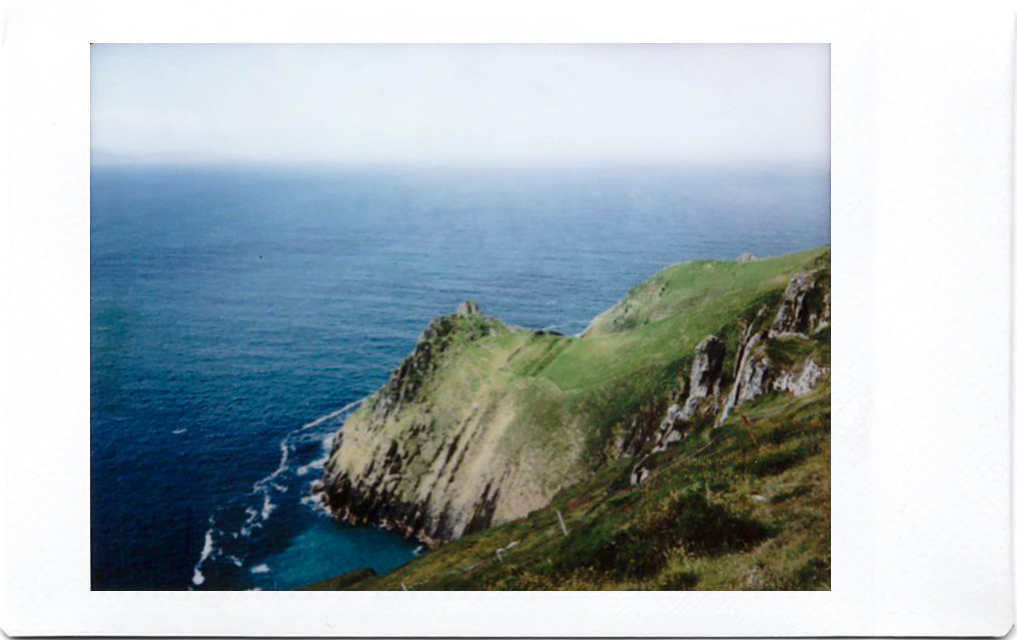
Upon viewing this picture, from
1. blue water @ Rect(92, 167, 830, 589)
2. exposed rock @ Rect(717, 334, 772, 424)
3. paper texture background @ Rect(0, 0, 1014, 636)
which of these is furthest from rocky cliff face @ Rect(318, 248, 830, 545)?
paper texture background @ Rect(0, 0, 1014, 636)

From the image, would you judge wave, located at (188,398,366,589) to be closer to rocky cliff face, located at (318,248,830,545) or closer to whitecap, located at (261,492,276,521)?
whitecap, located at (261,492,276,521)

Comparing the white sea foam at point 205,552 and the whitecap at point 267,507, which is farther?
the whitecap at point 267,507

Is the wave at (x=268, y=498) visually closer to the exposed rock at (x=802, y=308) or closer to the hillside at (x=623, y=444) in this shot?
the hillside at (x=623, y=444)

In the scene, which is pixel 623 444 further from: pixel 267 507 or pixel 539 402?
pixel 267 507

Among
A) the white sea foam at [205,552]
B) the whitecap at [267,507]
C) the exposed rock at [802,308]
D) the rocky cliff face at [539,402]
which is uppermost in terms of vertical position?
the exposed rock at [802,308]

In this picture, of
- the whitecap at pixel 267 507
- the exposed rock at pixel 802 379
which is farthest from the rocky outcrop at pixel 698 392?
the whitecap at pixel 267 507
